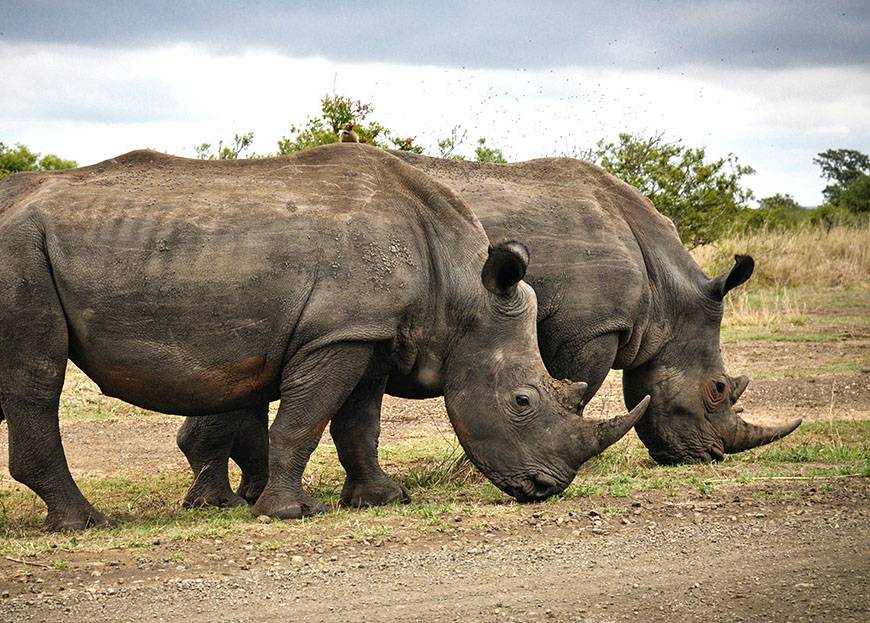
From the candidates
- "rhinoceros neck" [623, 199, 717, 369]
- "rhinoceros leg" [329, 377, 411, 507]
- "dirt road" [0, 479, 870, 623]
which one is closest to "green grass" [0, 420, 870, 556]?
"rhinoceros leg" [329, 377, 411, 507]

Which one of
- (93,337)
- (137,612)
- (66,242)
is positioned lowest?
(137,612)

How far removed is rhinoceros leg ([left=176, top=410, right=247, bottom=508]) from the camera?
962 cm

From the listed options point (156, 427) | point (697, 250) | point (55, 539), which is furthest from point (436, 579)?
point (697, 250)

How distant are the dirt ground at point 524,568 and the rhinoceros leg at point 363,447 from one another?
100 cm

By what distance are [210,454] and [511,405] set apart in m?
2.38

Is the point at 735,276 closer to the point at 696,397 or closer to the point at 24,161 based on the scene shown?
the point at 696,397

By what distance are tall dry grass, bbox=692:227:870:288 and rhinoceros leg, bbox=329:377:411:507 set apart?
15.3m

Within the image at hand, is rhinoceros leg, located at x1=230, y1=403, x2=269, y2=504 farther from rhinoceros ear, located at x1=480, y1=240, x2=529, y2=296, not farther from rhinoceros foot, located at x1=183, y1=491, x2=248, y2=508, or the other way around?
rhinoceros ear, located at x1=480, y1=240, x2=529, y2=296

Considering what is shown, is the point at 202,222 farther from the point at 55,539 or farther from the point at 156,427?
the point at 156,427

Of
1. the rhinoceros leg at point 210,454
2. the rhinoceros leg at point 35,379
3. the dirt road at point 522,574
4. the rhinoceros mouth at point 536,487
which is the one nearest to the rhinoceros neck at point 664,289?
the rhinoceros mouth at point 536,487

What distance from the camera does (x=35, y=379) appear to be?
26.8 feet

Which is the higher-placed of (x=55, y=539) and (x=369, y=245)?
(x=369, y=245)

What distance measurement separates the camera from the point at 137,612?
20.1 ft

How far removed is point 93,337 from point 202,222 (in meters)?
0.94
